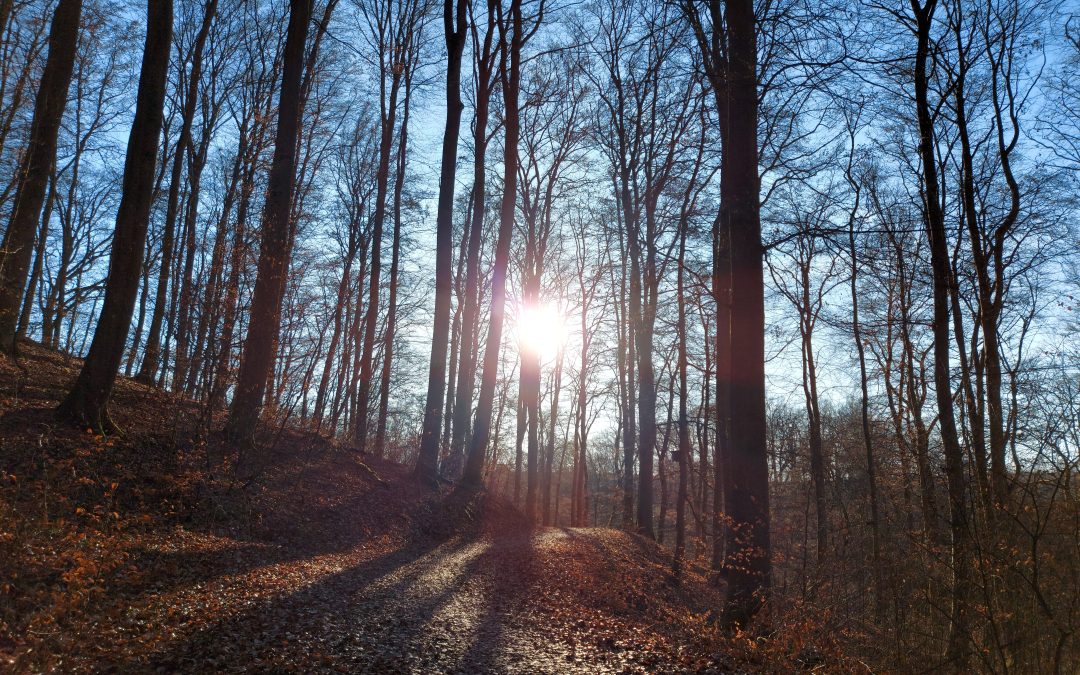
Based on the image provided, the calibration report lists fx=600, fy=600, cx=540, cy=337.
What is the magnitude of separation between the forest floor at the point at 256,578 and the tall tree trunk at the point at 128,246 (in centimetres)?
50

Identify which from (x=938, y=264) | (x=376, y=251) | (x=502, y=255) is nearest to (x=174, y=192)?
(x=376, y=251)

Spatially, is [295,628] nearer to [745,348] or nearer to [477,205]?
[745,348]

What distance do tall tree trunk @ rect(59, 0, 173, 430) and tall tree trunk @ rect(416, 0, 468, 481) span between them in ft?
21.9

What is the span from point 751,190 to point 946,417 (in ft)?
14.6

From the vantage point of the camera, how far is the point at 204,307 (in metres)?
9.18

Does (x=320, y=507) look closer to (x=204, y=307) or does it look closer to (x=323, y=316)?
(x=204, y=307)

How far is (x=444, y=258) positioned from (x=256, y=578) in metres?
9.71

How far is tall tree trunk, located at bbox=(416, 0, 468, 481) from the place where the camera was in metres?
14.0

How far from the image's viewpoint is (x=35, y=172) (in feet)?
34.8

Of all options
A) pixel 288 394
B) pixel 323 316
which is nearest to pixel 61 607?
pixel 288 394

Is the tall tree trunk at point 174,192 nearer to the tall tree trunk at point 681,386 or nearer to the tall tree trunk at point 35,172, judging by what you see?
the tall tree trunk at point 35,172

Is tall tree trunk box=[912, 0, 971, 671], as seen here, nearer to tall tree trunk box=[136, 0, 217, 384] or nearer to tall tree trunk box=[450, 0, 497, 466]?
tall tree trunk box=[450, 0, 497, 466]

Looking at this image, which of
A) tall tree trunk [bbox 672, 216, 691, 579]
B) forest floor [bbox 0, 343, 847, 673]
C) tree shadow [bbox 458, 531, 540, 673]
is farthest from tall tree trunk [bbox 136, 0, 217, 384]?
tall tree trunk [bbox 672, 216, 691, 579]

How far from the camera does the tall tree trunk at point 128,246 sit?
7816mm
